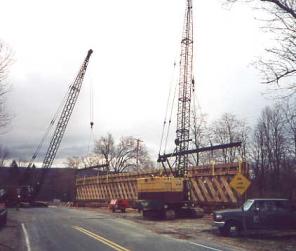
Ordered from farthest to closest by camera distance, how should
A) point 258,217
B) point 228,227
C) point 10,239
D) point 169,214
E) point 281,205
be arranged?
1. point 169,214
2. point 281,205
3. point 228,227
4. point 258,217
5. point 10,239

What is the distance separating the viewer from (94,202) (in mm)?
65312

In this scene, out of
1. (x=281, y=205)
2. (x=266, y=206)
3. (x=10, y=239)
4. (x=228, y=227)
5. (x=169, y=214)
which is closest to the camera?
(x=10, y=239)

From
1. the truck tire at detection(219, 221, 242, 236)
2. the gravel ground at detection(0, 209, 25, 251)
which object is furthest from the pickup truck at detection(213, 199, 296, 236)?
the gravel ground at detection(0, 209, 25, 251)

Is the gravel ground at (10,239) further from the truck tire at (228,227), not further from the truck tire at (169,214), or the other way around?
the truck tire at (169,214)

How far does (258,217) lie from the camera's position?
21.5 meters

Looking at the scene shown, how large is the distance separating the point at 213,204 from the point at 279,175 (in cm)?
2000


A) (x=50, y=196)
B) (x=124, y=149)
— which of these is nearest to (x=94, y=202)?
(x=124, y=149)

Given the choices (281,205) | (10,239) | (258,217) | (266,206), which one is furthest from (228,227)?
(10,239)

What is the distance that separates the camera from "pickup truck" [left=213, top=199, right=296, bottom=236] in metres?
21.5

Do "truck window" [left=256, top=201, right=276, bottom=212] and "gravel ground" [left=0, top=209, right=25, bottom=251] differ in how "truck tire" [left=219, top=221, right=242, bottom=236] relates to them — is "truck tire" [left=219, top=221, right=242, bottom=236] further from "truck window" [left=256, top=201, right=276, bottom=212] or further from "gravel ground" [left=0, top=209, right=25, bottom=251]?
"gravel ground" [left=0, top=209, right=25, bottom=251]

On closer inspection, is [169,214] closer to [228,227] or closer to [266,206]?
[228,227]

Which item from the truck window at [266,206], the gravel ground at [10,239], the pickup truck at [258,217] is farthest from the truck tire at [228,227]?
the gravel ground at [10,239]

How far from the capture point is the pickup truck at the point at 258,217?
21516mm

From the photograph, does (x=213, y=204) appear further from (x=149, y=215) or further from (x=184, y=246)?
(x=184, y=246)
